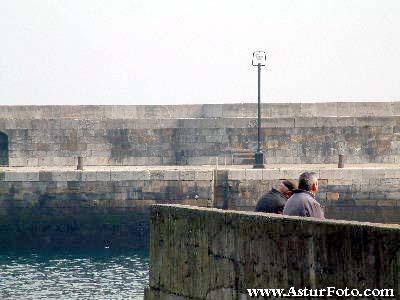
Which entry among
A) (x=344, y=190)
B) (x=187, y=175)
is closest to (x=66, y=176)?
(x=187, y=175)

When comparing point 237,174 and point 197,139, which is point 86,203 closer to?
point 237,174

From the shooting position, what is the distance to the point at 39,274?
77.6 feet

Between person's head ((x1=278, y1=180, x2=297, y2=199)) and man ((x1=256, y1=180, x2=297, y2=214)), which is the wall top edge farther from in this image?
person's head ((x1=278, y1=180, x2=297, y2=199))

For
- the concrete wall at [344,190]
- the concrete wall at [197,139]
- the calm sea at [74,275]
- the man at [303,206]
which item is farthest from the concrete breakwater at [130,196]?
the man at [303,206]

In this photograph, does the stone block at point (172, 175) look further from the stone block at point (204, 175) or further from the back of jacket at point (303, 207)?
the back of jacket at point (303, 207)

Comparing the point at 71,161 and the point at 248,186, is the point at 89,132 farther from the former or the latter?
the point at 248,186

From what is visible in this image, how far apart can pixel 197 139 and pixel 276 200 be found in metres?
24.2

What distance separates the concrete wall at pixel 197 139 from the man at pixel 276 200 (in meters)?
23.7

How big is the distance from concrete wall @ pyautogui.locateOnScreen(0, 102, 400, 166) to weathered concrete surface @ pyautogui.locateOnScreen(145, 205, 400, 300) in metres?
24.7

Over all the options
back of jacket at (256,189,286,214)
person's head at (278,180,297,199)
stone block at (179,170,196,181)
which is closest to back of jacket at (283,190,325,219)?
back of jacket at (256,189,286,214)

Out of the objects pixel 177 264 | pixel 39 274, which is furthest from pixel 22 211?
pixel 177 264

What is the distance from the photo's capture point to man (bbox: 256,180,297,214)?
332 inches

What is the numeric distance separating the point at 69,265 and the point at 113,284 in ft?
11.8

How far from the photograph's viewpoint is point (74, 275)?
23.6 m
